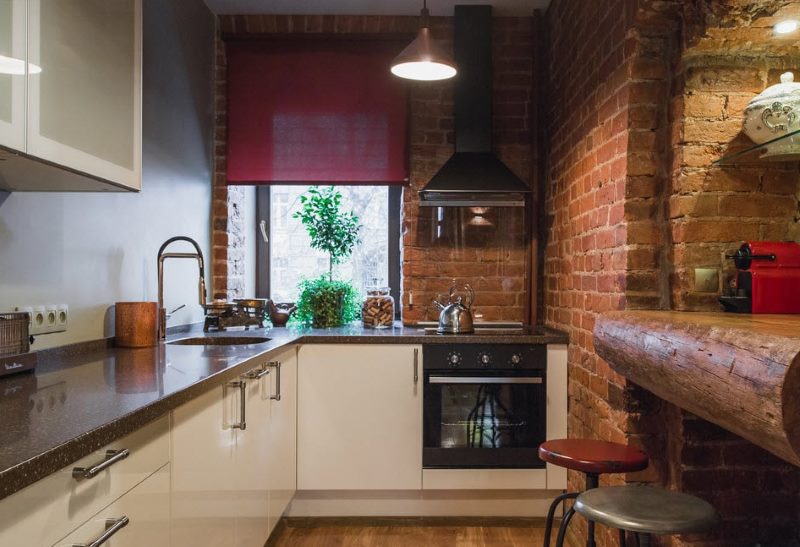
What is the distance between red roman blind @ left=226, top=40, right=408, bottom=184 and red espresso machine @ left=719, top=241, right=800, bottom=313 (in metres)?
2.07

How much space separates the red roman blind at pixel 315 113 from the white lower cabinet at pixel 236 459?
1.24m

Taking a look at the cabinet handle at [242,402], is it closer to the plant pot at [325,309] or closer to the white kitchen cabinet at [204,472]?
the white kitchen cabinet at [204,472]

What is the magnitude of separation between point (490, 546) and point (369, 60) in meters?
2.65

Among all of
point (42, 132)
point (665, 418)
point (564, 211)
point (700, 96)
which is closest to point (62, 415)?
point (42, 132)

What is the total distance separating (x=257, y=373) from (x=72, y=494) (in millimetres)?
1268

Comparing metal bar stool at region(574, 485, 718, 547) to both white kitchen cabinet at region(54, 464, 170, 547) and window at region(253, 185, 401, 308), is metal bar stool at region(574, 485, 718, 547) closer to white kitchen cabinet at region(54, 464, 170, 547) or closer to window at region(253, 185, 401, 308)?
white kitchen cabinet at region(54, 464, 170, 547)

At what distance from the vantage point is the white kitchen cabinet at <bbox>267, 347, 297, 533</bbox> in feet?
8.59

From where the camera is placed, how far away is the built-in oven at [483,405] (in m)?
3.11

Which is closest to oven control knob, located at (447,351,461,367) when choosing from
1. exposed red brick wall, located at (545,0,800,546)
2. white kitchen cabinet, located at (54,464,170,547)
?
exposed red brick wall, located at (545,0,800,546)

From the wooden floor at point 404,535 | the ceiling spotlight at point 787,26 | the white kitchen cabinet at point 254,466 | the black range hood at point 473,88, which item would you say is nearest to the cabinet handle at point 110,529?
the white kitchen cabinet at point 254,466

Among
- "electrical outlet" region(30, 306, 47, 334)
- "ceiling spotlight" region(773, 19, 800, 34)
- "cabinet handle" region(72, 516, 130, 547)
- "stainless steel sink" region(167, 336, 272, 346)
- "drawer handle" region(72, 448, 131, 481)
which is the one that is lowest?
"cabinet handle" region(72, 516, 130, 547)

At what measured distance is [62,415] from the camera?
1255mm

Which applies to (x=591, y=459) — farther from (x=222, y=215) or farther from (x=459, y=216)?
(x=222, y=215)

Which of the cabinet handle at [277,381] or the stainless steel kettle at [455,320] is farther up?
the stainless steel kettle at [455,320]
